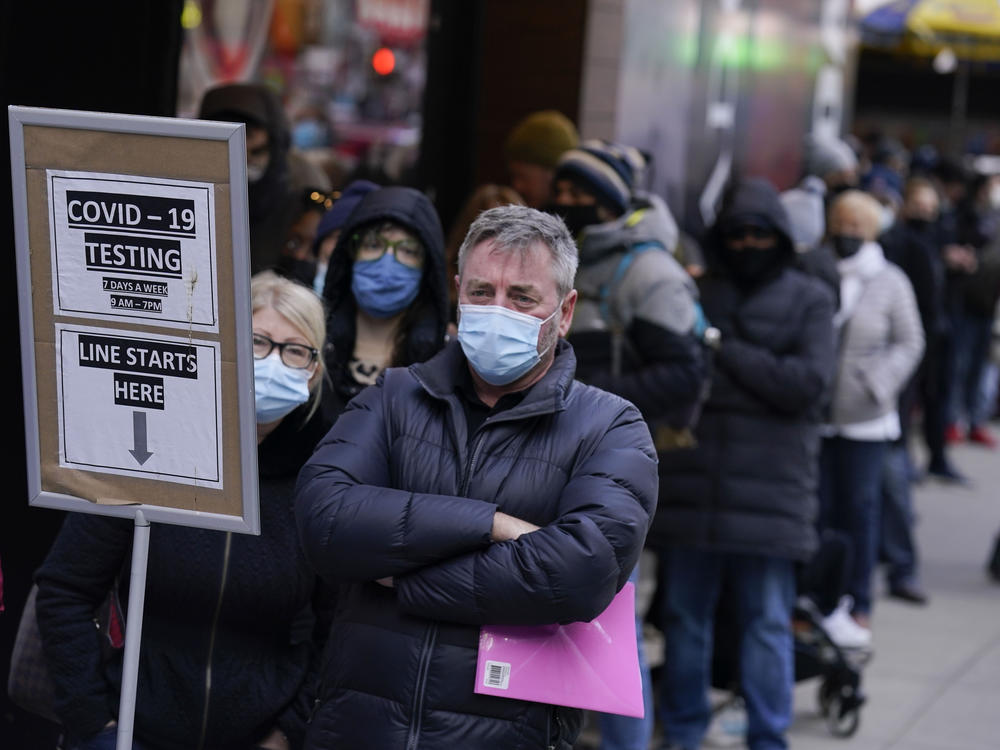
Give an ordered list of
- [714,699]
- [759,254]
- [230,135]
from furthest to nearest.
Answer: [714,699], [759,254], [230,135]

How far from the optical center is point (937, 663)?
7496 mm

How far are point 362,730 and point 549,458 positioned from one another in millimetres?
624

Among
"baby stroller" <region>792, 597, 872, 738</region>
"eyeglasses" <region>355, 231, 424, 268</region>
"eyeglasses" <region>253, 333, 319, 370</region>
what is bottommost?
"baby stroller" <region>792, 597, 872, 738</region>

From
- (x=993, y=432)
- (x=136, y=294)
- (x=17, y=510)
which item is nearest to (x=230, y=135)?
(x=136, y=294)

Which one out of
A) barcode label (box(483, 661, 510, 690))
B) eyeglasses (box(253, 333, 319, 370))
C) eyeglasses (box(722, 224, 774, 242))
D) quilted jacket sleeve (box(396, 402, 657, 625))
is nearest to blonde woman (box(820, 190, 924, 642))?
eyeglasses (box(722, 224, 774, 242))

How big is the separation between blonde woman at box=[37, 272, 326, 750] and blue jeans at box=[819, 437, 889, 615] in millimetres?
4483

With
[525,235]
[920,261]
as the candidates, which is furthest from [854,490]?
[525,235]

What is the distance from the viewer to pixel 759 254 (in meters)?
5.63

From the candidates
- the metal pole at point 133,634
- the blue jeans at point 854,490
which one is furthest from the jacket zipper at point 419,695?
the blue jeans at point 854,490

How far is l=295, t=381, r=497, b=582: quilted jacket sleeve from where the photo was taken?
2.89 meters

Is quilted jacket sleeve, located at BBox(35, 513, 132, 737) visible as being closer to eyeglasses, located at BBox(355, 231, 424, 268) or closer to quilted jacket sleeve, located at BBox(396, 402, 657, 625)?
quilted jacket sleeve, located at BBox(396, 402, 657, 625)

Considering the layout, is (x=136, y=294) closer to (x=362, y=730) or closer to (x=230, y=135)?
(x=230, y=135)

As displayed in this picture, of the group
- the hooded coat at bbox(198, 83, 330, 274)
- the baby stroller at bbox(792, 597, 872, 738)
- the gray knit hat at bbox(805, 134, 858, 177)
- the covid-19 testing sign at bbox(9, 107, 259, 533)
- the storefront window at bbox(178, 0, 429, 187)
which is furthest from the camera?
the gray knit hat at bbox(805, 134, 858, 177)

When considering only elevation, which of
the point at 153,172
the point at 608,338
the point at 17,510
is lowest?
the point at 17,510
